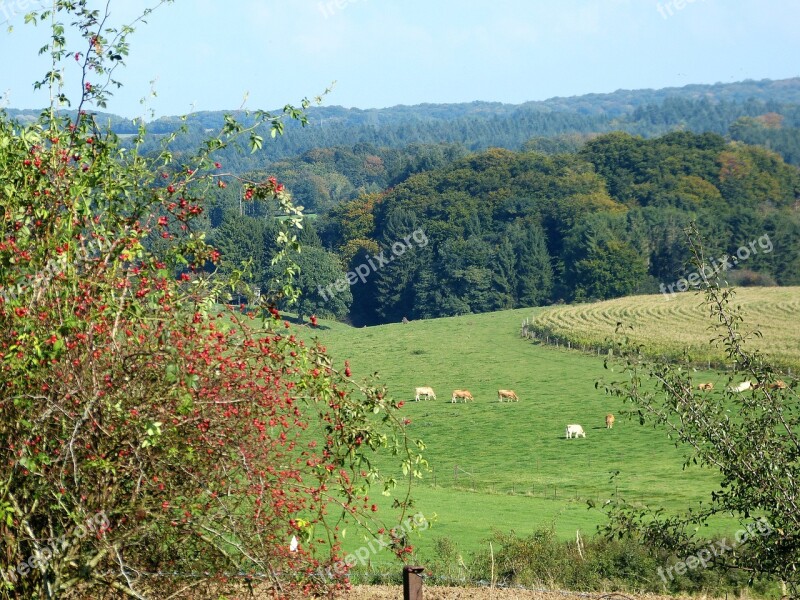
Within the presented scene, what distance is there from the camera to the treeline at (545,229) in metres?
99.0

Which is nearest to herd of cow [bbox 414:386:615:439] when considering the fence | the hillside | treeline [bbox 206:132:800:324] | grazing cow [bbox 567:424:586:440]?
grazing cow [bbox 567:424:586:440]

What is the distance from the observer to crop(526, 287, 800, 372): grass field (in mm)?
59938

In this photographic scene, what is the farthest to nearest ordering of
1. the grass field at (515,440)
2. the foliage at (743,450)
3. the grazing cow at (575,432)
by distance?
1. the grazing cow at (575,432)
2. the grass field at (515,440)
3. the foliage at (743,450)

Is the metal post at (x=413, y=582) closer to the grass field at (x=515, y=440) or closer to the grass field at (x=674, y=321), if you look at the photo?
the grass field at (x=515, y=440)

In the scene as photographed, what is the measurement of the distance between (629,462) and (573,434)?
254 inches

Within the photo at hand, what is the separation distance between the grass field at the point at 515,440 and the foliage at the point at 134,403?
4.41 meters

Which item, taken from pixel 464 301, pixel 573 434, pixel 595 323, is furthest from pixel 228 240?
pixel 573 434

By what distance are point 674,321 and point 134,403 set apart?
72.5 meters

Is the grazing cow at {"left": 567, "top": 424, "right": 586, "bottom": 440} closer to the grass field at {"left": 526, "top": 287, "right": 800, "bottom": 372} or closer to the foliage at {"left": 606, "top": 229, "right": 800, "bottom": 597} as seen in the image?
the grass field at {"left": 526, "top": 287, "right": 800, "bottom": 372}

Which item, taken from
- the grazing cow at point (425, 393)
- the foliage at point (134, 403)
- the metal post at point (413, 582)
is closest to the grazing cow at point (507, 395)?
the grazing cow at point (425, 393)

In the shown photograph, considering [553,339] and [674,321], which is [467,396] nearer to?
[553,339]

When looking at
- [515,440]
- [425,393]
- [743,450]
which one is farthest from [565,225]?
[743,450]

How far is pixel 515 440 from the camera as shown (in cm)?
4716

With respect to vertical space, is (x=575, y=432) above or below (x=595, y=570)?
below
